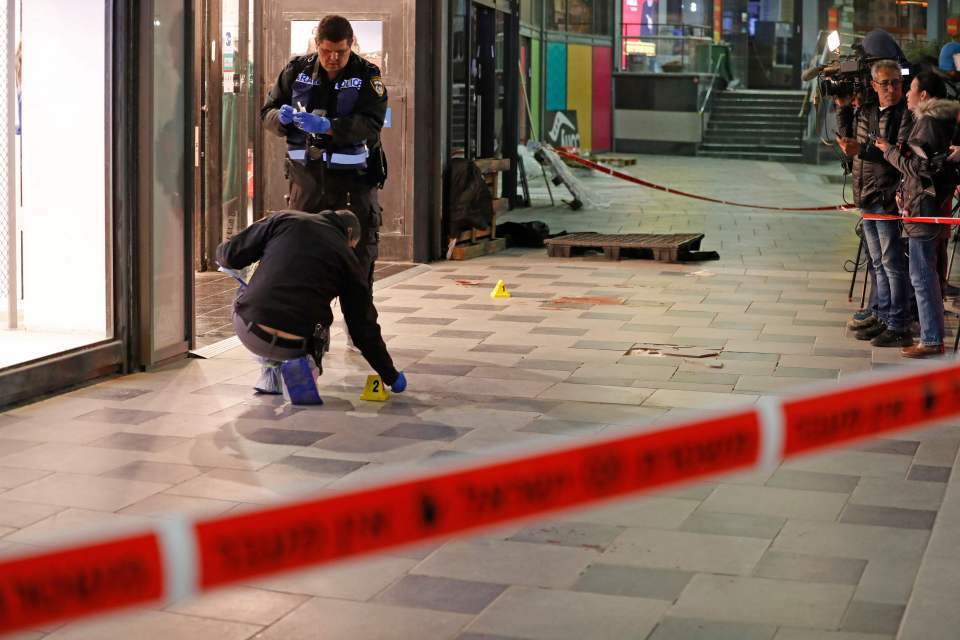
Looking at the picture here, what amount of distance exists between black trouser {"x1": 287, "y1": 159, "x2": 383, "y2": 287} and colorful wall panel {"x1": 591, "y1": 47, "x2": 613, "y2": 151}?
24338mm

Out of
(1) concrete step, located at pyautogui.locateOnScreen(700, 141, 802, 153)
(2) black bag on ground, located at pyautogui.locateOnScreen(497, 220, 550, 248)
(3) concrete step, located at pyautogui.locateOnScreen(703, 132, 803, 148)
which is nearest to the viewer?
(2) black bag on ground, located at pyautogui.locateOnScreen(497, 220, 550, 248)

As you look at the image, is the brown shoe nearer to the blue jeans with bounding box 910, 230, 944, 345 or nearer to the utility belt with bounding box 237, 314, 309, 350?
the blue jeans with bounding box 910, 230, 944, 345

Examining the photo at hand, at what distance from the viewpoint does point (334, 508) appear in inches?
85.2

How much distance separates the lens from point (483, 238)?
13.6 m

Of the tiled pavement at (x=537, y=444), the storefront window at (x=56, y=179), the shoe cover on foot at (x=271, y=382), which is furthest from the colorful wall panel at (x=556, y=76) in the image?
the shoe cover on foot at (x=271, y=382)

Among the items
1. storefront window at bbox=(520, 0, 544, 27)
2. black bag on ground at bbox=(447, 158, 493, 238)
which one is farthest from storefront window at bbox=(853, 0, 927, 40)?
black bag on ground at bbox=(447, 158, 493, 238)

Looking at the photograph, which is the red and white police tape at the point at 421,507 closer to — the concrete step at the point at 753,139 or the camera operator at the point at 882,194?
the camera operator at the point at 882,194

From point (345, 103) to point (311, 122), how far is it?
29 centimetres

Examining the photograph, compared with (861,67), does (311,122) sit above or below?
below

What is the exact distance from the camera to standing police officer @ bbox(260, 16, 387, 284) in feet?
24.4

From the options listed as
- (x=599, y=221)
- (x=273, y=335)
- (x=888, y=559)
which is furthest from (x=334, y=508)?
(x=599, y=221)

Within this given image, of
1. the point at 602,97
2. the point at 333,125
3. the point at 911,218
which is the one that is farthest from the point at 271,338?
the point at 602,97

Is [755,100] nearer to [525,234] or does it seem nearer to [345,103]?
[525,234]

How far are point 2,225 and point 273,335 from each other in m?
1.89
